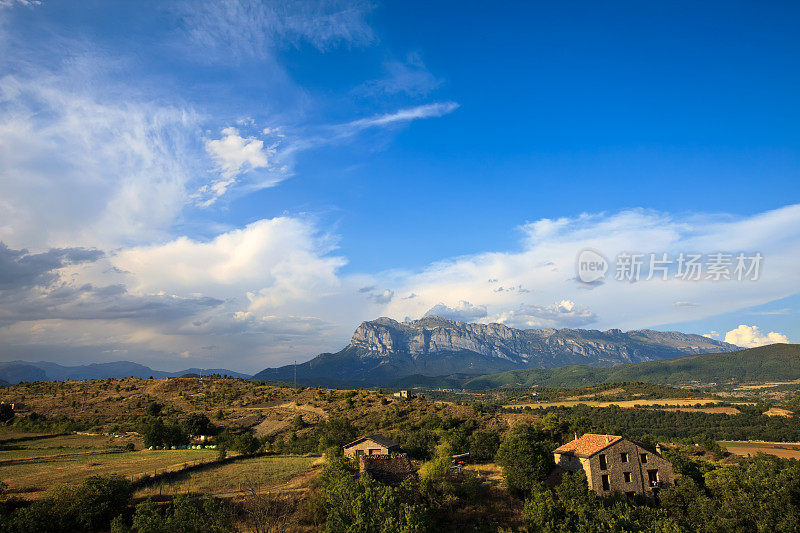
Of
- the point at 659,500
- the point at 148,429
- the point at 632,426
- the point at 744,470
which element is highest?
the point at 148,429

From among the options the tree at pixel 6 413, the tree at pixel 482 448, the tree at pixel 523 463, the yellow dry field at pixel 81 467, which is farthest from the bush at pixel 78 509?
the tree at pixel 6 413

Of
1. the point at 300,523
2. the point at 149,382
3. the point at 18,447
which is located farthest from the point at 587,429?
the point at 149,382

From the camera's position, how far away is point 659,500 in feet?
182

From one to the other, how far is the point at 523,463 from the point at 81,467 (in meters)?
54.8

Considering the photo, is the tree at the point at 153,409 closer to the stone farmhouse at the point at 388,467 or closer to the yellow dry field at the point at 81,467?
the yellow dry field at the point at 81,467

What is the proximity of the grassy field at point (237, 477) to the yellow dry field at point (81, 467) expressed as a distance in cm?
441

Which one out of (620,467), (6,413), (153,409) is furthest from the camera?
(153,409)

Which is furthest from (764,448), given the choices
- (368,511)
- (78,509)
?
(78,509)

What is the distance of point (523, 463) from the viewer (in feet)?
180

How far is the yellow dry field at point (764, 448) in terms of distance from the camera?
115 metres

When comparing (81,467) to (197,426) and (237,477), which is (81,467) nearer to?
(237,477)

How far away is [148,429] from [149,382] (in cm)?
6565

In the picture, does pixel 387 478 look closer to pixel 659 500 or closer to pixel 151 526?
pixel 151 526

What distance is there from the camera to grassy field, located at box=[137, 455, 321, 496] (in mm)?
44500
